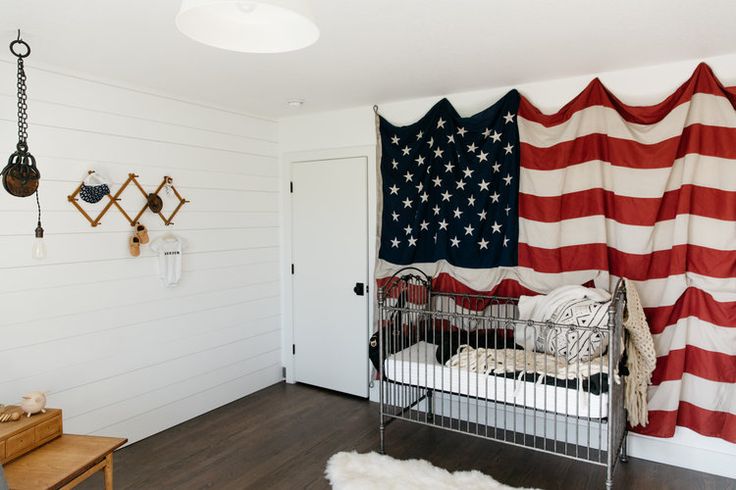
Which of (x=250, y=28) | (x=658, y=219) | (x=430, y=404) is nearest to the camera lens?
(x=250, y=28)

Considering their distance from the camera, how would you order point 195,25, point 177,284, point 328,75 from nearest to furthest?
1. point 195,25
2. point 328,75
3. point 177,284

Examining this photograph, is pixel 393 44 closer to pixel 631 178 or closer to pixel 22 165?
pixel 631 178

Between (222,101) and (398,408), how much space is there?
2.72 meters

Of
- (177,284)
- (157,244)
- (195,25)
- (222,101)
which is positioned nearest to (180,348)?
(177,284)

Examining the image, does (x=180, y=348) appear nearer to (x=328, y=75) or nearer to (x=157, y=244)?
(x=157, y=244)

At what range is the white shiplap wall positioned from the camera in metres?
2.95

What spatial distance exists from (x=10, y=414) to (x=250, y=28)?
2.15m

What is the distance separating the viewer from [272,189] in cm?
465

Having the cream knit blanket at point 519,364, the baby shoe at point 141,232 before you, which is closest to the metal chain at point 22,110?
the baby shoe at point 141,232

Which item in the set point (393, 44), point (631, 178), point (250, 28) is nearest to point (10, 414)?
point (250, 28)

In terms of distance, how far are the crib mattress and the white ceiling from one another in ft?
5.82

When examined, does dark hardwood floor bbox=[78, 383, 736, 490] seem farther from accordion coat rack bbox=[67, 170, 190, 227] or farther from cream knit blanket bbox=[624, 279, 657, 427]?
accordion coat rack bbox=[67, 170, 190, 227]

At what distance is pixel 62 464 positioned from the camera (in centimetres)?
221

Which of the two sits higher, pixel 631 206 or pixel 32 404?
pixel 631 206
